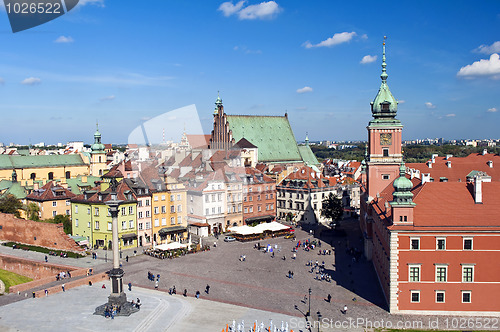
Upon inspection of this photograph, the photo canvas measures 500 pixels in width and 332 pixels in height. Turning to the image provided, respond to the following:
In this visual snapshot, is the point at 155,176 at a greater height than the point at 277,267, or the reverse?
the point at 155,176

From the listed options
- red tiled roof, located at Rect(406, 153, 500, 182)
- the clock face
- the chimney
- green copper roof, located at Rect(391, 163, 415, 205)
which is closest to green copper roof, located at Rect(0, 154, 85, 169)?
red tiled roof, located at Rect(406, 153, 500, 182)

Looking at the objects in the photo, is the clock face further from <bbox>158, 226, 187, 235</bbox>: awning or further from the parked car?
<bbox>158, 226, 187, 235</bbox>: awning

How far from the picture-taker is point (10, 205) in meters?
73.8

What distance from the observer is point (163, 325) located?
38.3 metres

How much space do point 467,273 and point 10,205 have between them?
203 feet

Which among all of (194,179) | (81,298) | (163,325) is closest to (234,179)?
(194,179)

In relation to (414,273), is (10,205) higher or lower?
higher

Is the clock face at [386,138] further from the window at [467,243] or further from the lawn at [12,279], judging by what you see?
the lawn at [12,279]

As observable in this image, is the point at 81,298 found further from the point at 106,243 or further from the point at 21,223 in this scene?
the point at 21,223

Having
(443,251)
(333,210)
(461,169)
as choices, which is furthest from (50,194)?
(461,169)

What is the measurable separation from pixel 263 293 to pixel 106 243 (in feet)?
88.2

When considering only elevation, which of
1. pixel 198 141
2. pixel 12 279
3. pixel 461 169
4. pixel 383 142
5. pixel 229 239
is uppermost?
pixel 198 141

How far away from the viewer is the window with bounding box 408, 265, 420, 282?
131 feet

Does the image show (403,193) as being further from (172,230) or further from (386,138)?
(172,230)
